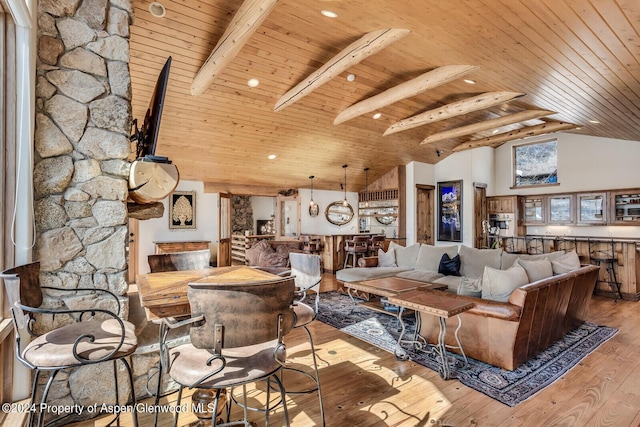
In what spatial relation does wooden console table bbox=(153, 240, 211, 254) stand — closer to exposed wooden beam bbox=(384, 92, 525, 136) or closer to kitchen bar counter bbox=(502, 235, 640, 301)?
exposed wooden beam bbox=(384, 92, 525, 136)

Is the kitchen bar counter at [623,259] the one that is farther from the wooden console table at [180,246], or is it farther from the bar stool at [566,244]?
the wooden console table at [180,246]

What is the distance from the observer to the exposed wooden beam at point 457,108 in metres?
4.70

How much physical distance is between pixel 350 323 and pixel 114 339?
323 centimetres

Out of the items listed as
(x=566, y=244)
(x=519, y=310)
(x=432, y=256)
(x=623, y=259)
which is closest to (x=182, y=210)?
(x=432, y=256)

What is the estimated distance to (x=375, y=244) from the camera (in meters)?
8.44

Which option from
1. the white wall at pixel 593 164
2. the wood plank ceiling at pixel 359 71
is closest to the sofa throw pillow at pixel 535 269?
the wood plank ceiling at pixel 359 71

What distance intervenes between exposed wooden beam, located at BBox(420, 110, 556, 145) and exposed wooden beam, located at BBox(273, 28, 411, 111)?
3416mm

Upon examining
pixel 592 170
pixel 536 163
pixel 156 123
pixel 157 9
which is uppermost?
pixel 157 9

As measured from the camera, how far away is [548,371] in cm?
298

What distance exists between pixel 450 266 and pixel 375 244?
131 inches

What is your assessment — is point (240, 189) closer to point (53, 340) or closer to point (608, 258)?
point (53, 340)

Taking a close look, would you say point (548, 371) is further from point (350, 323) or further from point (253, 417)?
point (253, 417)

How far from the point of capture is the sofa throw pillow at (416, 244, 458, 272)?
17.9 ft

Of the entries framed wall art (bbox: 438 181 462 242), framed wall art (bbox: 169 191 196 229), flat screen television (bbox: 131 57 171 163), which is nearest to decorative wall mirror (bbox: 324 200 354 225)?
framed wall art (bbox: 438 181 462 242)
